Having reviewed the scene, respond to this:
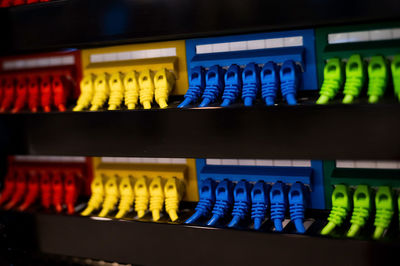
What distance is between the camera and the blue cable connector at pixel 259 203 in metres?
2.17

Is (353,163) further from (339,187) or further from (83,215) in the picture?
(83,215)

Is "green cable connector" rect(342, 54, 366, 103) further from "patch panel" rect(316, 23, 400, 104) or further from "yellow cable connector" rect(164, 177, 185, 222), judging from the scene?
"yellow cable connector" rect(164, 177, 185, 222)

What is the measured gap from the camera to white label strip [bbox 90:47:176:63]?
8.37ft

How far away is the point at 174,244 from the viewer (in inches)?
88.6

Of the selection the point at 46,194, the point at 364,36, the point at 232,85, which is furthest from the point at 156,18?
the point at 46,194

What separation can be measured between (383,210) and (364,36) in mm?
778

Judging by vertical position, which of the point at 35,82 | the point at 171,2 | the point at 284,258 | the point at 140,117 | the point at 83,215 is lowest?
the point at 284,258

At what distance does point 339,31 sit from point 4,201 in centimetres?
219

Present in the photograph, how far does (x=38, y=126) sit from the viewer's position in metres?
2.53

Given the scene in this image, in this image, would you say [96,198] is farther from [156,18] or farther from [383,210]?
[383,210]

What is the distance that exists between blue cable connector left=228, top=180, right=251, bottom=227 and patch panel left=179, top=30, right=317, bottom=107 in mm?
422

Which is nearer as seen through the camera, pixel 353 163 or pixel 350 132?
pixel 350 132

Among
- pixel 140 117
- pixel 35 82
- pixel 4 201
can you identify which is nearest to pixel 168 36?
pixel 140 117

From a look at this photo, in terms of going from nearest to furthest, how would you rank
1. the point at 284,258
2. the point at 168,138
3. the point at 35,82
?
the point at 284,258, the point at 168,138, the point at 35,82
